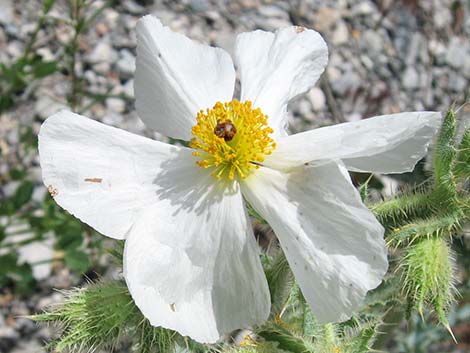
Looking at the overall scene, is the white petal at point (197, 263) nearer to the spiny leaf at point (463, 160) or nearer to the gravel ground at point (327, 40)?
the spiny leaf at point (463, 160)

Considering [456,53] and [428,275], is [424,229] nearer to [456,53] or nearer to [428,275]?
[428,275]

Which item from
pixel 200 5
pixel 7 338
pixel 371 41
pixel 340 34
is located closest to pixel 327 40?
pixel 340 34

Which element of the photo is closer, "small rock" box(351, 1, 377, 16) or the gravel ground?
the gravel ground

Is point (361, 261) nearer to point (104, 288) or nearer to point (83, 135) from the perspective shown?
point (104, 288)

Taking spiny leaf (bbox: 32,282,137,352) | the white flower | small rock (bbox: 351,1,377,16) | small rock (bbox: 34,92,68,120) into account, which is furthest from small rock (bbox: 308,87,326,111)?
spiny leaf (bbox: 32,282,137,352)

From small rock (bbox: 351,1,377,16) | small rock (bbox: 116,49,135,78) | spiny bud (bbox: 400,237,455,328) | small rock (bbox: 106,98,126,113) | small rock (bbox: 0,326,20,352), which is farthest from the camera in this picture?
small rock (bbox: 351,1,377,16)

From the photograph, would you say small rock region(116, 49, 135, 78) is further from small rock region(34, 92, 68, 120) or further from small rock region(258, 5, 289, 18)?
small rock region(258, 5, 289, 18)
